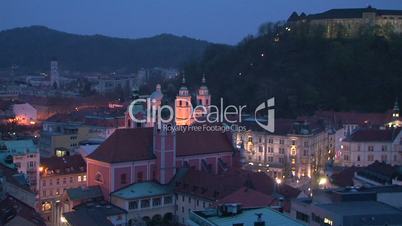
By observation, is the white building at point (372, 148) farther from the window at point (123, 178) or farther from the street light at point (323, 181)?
the window at point (123, 178)

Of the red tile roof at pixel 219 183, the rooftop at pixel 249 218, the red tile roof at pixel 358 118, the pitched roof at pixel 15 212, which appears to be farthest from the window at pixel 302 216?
the red tile roof at pixel 358 118

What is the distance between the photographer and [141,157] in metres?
30.5

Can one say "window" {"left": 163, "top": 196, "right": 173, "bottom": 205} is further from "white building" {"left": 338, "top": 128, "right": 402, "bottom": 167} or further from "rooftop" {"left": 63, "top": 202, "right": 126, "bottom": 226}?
"white building" {"left": 338, "top": 128, "right": 402, "bottom": 167}

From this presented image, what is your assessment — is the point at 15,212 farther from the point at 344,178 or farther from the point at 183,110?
the point at 183,110

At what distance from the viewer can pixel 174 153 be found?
3123 centimetres

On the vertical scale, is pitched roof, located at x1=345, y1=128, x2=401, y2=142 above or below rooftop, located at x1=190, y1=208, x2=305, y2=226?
above

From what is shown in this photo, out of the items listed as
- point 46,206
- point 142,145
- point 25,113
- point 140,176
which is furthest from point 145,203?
point 25,113

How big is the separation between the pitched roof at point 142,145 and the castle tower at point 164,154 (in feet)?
1.54

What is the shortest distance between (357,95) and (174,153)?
110 feet

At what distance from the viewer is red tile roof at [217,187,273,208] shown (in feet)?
83.5

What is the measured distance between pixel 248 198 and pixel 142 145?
6.97 m

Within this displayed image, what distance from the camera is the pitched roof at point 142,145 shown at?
98.3 feet

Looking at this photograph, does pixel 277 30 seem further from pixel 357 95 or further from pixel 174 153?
pixel 174 153

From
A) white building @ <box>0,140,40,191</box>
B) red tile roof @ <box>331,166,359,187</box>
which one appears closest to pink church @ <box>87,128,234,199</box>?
white building @ <box>0,140,40,191</box>
